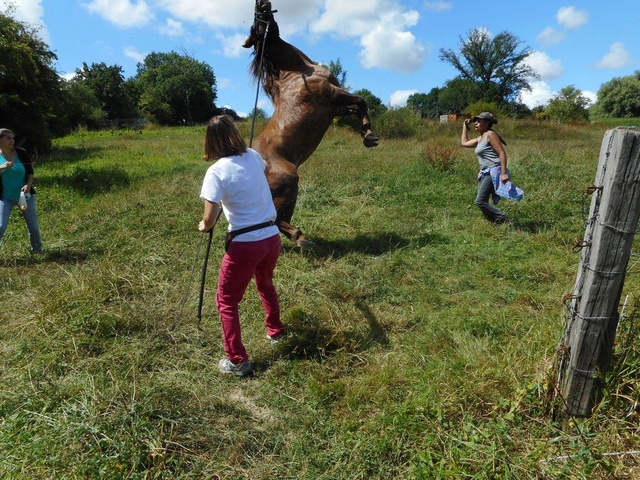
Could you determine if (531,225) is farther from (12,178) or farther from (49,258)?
(12,178)

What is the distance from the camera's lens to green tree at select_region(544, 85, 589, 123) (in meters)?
38.5

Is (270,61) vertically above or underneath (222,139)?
above

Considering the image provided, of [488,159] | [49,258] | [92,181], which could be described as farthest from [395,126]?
[49,258]

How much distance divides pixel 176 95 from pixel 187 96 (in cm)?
112

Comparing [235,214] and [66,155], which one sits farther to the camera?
[66,155]

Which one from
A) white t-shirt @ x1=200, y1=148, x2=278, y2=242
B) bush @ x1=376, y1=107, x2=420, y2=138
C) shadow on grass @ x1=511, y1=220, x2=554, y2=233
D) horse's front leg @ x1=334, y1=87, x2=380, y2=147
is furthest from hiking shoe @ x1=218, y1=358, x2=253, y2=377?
bush @ x1=376, y1=107, x2=420, y2=138

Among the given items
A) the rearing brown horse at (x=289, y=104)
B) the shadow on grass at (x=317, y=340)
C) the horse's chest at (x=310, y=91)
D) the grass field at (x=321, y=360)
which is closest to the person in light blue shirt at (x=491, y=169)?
the grass field at (x=321, y=360)

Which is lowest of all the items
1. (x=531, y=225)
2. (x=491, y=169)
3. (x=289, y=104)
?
(x=531, y=225)

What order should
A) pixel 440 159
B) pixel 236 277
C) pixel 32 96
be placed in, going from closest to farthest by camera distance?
pixel 236 277, pixel 440 159, pixel 32 96

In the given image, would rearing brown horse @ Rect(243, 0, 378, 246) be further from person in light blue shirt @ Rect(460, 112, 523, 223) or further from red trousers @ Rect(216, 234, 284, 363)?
red trousers @ Rect(216, 234, 284, 363)

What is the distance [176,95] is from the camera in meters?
43.3

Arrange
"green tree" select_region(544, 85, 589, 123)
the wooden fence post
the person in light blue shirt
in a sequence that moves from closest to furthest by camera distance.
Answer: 1. the wooden fence post
2. the person in light blue shirt
3. "green tree" select_region(544, 85, 589, 123)

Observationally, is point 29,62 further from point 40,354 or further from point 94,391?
point 94,391

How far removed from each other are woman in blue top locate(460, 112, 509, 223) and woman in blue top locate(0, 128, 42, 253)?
5895mm
